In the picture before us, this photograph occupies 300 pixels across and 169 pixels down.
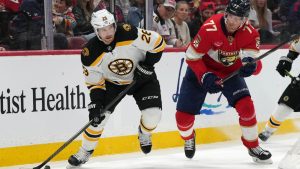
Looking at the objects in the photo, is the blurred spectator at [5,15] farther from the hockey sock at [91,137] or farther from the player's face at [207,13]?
the player's face at [207,13]

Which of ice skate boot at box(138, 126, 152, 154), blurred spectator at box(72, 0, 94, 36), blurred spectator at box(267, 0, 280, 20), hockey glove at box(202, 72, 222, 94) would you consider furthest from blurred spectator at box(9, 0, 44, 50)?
blurred spectator at box(267, 0, 280, 20)

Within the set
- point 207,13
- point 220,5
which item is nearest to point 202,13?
point 207,13

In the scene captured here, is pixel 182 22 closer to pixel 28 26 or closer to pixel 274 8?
pixel 274 8

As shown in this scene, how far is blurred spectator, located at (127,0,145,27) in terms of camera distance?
20.9 feet

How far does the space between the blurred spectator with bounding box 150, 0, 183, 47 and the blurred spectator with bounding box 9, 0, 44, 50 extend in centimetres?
120

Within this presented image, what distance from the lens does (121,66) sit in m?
5.29

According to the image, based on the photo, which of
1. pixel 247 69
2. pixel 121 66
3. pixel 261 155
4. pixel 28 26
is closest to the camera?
pixel 247 69

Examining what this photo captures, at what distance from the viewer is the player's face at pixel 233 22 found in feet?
17.0

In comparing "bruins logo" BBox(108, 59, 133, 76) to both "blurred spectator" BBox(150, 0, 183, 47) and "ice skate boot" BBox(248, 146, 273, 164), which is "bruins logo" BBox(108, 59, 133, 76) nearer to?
"ice skate boot" BBox(248, 146, 273, 164)

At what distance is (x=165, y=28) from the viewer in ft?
22.1

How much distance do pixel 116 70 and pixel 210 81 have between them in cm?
66

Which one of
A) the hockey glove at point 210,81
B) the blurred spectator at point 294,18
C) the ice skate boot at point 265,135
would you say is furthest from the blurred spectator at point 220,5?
the hockey glove at point 210,81

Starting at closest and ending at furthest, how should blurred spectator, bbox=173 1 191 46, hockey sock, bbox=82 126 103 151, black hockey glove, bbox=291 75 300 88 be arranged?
1. hockey sock, bbox=82 126 103 151
2. black hockey glove, bbox=291 75 300 88
3. blurred spectator, bbox=173 1 191 46

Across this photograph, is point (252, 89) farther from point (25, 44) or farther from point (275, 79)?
point (25, 44)
